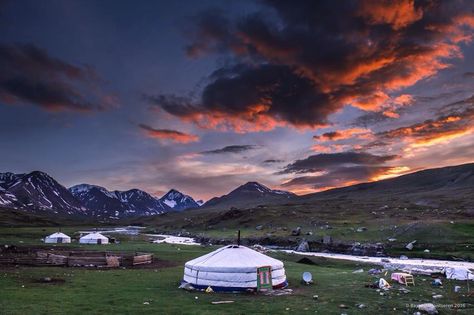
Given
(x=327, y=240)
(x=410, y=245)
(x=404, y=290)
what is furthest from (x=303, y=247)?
(x=404, y=290)

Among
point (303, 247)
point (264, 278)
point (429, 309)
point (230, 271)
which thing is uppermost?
point (303, 247)

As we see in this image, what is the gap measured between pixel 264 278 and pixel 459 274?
52.9ft

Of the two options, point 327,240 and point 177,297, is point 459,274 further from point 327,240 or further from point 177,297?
point 327,240

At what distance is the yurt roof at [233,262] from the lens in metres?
26.4

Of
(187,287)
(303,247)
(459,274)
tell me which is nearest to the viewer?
(187,287)

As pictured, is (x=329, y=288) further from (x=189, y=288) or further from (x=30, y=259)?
(x=30, y=259)

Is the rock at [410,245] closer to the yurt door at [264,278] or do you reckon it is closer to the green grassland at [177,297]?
the green grassland at [177,297]

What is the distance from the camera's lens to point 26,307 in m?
19.9

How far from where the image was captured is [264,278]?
26.6 meters

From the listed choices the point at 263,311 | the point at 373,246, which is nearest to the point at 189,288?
the point at 263,311

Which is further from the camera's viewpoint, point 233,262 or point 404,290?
point 233,262

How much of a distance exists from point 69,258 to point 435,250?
4884 centimetres

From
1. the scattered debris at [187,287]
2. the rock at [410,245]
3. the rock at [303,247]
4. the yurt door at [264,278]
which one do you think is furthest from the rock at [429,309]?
the rock at [303,247]

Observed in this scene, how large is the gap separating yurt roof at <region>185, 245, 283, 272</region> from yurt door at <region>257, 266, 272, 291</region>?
1.16ft
